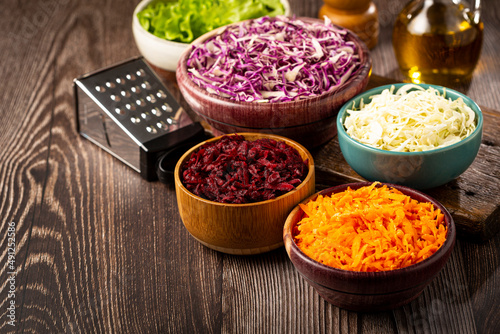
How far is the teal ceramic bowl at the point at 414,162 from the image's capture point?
192 centimetres

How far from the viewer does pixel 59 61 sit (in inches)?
133

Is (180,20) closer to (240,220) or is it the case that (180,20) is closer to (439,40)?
(439,40)

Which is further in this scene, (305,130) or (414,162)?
(305,130)

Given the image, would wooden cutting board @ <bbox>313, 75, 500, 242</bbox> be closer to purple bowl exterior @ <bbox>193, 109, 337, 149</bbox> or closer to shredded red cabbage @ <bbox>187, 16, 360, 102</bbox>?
purple bowl exterior @ <bbox>193, 109, 337, 149</bbox>

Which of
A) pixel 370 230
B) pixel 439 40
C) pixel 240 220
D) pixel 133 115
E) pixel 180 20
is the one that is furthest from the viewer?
pixel 180 20

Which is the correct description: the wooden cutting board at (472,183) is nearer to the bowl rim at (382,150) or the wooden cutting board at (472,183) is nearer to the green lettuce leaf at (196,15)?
the bowl rim at (382,150)

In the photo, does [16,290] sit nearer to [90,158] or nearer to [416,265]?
[90,158]

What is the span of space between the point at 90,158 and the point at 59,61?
1094 mm

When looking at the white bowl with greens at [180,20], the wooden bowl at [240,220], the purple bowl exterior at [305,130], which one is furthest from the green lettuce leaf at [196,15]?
the wooden bowl at [240,220]

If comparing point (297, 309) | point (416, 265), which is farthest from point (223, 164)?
point (416, 265)

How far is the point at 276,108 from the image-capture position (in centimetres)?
213

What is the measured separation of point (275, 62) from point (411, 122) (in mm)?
612

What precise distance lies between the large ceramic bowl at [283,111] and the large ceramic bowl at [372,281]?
591 millimetres

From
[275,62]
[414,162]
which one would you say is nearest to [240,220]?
[414,162]
